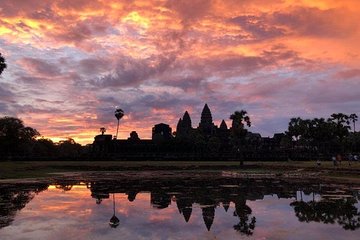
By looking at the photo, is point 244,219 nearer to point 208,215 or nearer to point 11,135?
point 208,215

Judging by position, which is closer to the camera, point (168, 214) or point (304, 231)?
point (304, 231)

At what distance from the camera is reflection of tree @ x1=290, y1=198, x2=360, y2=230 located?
17.9 meters

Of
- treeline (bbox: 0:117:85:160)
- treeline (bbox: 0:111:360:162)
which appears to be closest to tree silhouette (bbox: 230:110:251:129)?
treeline (bbox: 0:111:360:162)

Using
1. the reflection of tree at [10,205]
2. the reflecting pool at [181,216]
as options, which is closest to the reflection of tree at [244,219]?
the reflecting pool at [181,216]

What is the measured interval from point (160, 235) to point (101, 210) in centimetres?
717

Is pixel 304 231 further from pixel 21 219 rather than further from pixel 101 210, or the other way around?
pixel 21 219

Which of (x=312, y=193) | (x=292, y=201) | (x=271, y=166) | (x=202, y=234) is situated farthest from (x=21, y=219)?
(x=271, y=166)

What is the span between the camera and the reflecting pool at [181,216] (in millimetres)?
15078

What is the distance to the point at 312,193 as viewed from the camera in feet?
97.8

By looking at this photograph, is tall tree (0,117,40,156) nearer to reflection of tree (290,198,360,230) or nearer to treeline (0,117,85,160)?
treeline (0,117,85,160)

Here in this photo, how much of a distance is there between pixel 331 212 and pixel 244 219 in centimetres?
507

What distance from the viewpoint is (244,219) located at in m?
18.7

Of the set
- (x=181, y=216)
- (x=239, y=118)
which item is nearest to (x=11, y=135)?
(x=239, y=118)

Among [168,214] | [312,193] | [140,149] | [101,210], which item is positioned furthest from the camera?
[140,149]
